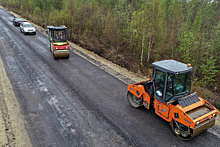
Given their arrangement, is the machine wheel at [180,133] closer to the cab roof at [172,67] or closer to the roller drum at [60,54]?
the cab roof at [172,67]

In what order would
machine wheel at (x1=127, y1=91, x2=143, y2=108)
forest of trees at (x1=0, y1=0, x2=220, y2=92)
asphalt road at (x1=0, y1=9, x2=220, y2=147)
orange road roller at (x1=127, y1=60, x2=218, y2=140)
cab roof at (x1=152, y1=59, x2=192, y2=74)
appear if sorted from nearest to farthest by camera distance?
orange road roller at (x1=127, y1=60, x2=218, y2=140)
cab roof at (x1=152, y1=59, x2=192, y2=74)
asphalt road at (x1=0, y1=9, x2=220, y2=147)
machine wheel at (x1=127, y1=91, x2=143, y2=108)
forest of trees at (x1=0, y1=0, x2=220, y2=92)

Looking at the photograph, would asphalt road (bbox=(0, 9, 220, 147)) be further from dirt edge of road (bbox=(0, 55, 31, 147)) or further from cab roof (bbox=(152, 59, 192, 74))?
cab roof (bbox=(152, 59, 192, 74))

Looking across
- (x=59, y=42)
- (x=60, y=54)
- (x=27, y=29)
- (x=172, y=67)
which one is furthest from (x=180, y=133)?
(x=27, y=29)

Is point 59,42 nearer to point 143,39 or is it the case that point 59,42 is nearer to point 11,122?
point 143,39

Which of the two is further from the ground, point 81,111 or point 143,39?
point 143,39

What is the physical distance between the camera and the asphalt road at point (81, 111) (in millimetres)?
6008

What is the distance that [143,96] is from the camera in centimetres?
735

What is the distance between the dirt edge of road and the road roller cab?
5.49 meters

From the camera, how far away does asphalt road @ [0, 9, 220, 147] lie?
19.7ft

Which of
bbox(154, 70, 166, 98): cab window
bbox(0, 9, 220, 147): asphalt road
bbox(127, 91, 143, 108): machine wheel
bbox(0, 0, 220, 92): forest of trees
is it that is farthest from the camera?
bbox(0, 0, 220, 92): forest of trees

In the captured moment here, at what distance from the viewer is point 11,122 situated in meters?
6.82

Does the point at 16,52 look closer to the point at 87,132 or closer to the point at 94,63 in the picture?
the point at 94,63

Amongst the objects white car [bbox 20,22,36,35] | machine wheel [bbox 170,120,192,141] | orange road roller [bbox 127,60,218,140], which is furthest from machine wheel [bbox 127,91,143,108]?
white car [bbox 20,22,36,35]

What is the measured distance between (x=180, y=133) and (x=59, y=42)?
12.6 m
